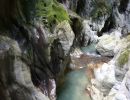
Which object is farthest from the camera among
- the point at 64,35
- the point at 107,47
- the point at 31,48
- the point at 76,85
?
the point at 107,47

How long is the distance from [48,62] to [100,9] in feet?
48.5

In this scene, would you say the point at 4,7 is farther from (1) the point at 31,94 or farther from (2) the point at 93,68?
(2) the point at 93,68

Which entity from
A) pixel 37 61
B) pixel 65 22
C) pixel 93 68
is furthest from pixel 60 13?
pixel 93 68

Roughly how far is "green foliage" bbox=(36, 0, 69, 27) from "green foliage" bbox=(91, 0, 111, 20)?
12002 millimetres

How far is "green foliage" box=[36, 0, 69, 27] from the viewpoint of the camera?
815 centimetres

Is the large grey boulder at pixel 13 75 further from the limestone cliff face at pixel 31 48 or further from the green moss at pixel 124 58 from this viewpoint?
the green moss at pixel 124 58

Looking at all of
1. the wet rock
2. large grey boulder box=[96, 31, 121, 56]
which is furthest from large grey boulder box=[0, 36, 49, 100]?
the wet rock

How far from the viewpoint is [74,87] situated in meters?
10.6

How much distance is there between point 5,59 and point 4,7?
1273 mm

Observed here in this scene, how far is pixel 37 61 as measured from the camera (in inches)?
309

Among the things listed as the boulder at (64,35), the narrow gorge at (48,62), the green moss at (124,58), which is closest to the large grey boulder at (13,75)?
the narrow gorge at (48,62)

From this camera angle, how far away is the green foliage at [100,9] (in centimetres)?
2188

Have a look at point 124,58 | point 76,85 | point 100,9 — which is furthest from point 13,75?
point 100,9

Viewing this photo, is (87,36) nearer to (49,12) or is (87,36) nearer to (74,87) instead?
(74,87)
